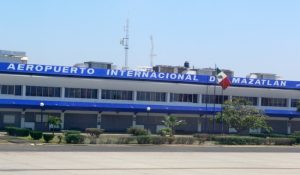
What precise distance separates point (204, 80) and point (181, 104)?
17.7 feet

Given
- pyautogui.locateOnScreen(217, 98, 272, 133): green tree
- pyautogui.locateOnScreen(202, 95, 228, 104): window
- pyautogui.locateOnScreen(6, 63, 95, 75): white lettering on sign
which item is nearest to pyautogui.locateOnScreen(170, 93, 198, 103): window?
pyautogui.locateOnScreen(202, 95, 228, 104): window

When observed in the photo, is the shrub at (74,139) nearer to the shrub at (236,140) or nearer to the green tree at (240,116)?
the shrub at (236,140)

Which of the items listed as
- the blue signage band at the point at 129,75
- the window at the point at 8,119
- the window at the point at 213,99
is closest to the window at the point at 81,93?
the blue signage band at the point at 129,75

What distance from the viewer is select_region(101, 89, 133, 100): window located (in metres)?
89.4

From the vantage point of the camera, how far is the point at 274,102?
101 metres

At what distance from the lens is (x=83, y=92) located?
87938 mm

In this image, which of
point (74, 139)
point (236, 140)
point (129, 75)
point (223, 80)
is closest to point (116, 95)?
point (129, 75)

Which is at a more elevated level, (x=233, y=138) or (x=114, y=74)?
(x=114, y=74)

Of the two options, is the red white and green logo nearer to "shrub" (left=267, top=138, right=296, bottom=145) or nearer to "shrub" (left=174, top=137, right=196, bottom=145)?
"shrub" (left=267, top=138, right=296, bottom=145)

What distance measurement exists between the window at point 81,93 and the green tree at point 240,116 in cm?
1872
